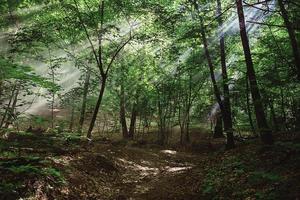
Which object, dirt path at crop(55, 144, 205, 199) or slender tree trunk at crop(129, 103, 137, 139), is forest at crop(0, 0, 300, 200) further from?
slender tree trunk at crop(129, 103, 137, 139)

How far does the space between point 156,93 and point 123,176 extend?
19000 millimetres

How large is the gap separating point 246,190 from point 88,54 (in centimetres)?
1743

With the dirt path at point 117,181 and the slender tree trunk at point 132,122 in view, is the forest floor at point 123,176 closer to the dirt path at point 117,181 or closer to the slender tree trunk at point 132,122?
the dirt path at point 117,181

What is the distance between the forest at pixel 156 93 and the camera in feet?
25.2

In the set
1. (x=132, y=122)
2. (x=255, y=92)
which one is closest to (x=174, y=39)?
(x=255, y=92)

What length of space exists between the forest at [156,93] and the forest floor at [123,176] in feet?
0.14

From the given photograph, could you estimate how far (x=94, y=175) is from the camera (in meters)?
11.7

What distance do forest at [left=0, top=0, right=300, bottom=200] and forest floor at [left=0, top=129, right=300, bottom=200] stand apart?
0.04m

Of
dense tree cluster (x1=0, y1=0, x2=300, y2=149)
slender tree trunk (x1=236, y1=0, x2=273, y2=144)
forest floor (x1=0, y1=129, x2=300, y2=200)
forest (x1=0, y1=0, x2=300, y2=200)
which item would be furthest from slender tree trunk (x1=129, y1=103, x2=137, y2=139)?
slender tree trunk (x1=236, y1=0, x2=273, y2=144)

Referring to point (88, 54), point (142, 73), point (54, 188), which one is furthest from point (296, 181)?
point (142, 73)

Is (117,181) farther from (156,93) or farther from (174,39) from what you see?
(156,93)

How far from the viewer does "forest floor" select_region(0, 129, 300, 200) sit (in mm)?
6965

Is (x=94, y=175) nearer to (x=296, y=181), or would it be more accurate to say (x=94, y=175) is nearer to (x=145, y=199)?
(x=145, y=199)

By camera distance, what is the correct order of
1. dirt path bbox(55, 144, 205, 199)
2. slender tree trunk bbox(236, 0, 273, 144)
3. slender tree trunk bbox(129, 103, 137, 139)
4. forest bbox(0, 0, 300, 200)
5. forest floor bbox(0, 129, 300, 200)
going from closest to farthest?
forest floor bbox(0, 129, 300, 200), forest bbox(0, 0, 300, 200), dirt path bbox(55, 144, 205, 199), slender tree trunk bbox(236, 0, 273, 144), slender tree trunk bbox(129, 103, 137, 139)
